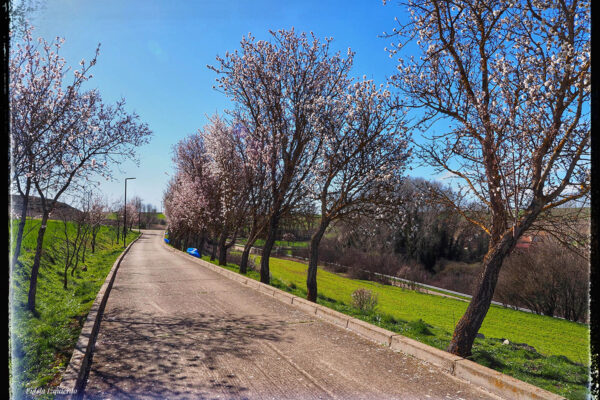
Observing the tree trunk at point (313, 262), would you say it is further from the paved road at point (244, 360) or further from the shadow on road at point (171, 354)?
the shadow on road at point (171, 354)

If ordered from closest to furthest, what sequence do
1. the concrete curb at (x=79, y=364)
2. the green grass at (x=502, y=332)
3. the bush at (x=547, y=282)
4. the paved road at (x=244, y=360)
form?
the concrete curb at (x=79, y=364) < the paved road at (x=244, y=360) < the green grass at (x=502, y=332) < the bush at (x=547, y=282)

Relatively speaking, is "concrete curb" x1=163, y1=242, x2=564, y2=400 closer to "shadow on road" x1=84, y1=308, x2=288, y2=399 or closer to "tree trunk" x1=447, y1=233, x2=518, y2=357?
"tree trunk" x1=447, y1=233, x2=518, y2=357

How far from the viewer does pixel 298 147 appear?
1526cm

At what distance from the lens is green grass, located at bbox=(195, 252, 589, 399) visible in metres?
6.33

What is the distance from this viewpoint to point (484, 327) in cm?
1908

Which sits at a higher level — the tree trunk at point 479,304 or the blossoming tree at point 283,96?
the blossoming tree at point 283,96

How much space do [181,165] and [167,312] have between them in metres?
24.9

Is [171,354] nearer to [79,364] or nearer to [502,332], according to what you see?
[79,364]

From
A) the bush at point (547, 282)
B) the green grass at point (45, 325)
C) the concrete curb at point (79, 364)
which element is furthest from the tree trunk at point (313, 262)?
the bush at point (547, 282)

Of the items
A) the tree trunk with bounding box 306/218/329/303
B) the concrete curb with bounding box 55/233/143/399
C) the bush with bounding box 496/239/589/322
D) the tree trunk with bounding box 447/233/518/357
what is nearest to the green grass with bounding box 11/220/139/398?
the concrete curb with bounding box 55/233/143/399

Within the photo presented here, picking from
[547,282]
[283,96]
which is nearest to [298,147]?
[283,96]

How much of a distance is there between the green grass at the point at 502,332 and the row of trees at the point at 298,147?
3.40 metres

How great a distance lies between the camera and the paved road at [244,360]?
14.9ft

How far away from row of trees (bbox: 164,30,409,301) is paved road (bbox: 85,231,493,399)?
4.73 meters
